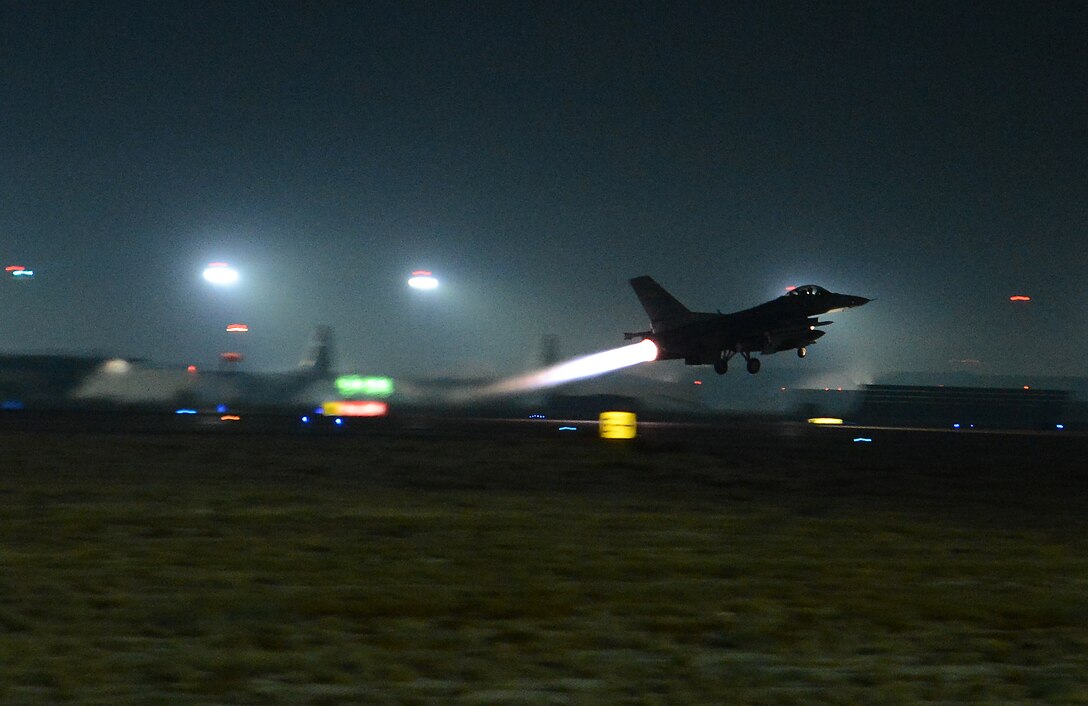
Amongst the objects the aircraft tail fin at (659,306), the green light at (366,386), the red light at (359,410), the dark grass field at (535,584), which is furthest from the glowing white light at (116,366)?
the dark grass field at (535,584)

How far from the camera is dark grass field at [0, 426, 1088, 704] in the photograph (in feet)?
Result: 27.3

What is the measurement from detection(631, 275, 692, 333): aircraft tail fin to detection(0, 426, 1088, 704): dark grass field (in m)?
23.6

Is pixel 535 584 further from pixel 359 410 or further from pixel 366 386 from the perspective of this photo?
pixel 366 386

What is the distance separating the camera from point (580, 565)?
43.5 feet

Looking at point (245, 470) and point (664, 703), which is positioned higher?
point (245, 470)

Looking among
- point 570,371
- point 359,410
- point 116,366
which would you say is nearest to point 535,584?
point 359,410

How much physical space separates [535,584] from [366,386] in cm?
5002

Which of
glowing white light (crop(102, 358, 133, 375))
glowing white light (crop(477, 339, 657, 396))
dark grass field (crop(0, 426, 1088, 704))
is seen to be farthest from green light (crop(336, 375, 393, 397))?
dark grass field (crop(0, 426, 1088, 704))

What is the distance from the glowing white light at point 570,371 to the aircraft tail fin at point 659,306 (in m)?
1.43

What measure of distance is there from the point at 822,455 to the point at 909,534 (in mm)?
11304

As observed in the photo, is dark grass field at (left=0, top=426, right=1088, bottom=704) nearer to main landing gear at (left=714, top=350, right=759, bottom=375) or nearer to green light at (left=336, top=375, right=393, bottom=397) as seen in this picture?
main landing gear at (left=714, top=350, right=759, bottom=375)

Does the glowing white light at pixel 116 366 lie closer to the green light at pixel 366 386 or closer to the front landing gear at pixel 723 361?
the green light at pixel 366 386

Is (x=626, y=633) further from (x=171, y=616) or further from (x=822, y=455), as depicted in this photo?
(x=822, y=455)

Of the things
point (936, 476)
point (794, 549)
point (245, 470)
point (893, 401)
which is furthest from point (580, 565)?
point (893, 401)
